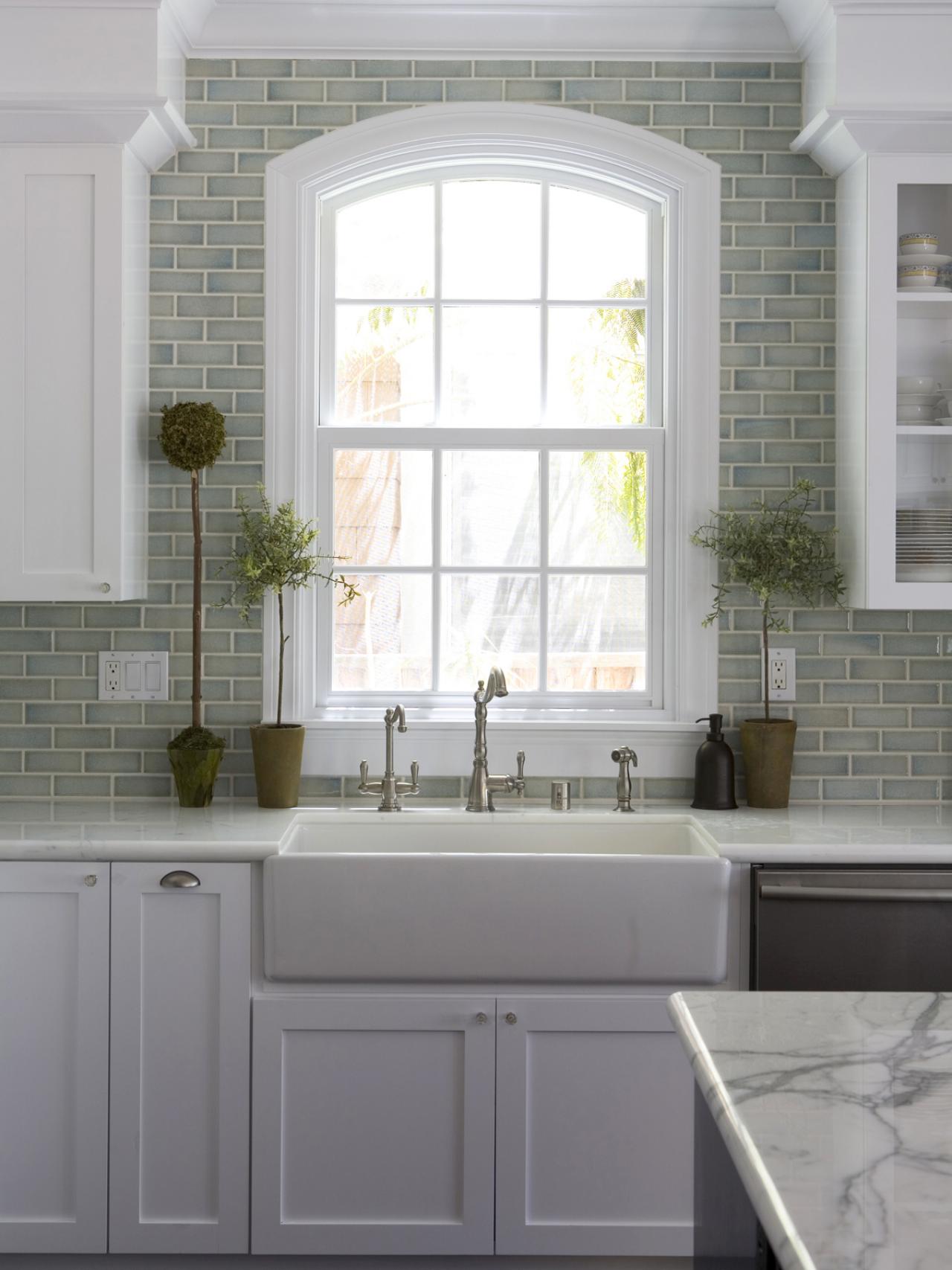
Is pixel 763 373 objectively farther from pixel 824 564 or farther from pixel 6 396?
pixel 6 396

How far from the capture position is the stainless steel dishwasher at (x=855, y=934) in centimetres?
234

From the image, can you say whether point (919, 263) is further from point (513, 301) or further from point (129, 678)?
point (129, 678)

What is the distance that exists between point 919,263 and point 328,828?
1952 mm

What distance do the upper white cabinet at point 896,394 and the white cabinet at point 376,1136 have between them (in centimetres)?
139

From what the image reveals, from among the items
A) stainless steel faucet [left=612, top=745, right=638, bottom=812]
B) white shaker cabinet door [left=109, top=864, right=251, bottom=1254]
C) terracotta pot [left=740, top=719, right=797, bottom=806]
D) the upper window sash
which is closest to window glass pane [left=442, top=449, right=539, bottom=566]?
the upper window sash

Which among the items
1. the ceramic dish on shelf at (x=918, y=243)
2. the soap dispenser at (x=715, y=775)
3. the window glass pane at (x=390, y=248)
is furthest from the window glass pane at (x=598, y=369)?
the soap dispenser at (x=715, y=775)

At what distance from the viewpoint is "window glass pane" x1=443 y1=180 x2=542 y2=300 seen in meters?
3.05

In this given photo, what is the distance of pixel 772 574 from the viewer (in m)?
2.76

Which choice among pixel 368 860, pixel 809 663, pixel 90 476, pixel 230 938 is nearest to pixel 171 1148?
pixel 230 938

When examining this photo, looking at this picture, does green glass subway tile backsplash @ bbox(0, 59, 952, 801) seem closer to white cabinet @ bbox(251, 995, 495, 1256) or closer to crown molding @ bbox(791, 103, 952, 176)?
crown molding @ bbox(791, 103, 952, 176)

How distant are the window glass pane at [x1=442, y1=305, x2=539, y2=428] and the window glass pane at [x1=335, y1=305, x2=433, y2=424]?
0.06 meters

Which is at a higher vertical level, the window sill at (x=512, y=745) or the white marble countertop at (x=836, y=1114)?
the window sill at (x=512, y=745)

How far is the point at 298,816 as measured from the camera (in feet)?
8.81

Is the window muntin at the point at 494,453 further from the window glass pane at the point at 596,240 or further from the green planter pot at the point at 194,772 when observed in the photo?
the green planter pot at the point at 194,772
